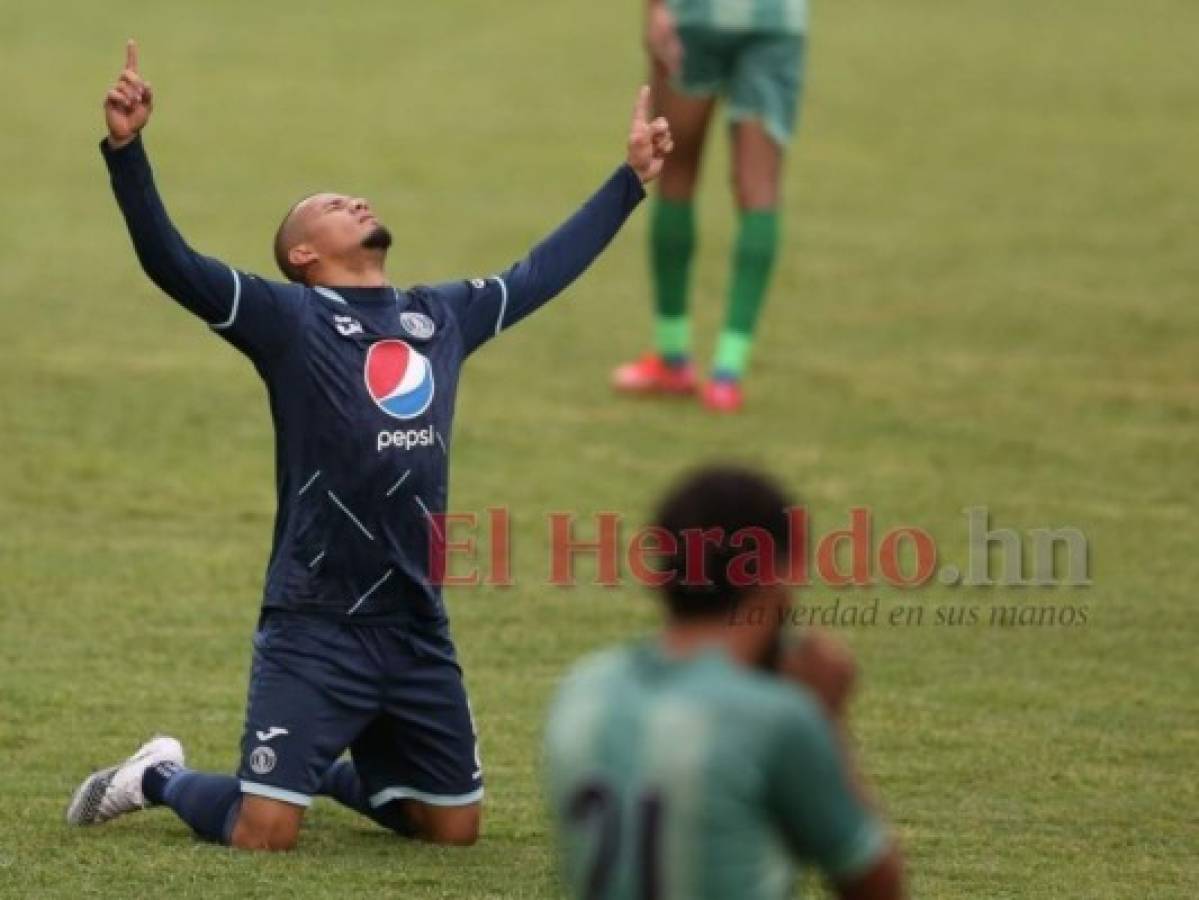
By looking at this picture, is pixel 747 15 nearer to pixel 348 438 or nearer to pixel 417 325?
pixel 417 325

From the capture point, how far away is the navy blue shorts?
5668 mm

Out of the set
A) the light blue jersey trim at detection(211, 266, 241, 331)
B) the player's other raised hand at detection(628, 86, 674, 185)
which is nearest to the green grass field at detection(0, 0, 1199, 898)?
the light blue jersey trim at detection(211, 266, 241, 331)

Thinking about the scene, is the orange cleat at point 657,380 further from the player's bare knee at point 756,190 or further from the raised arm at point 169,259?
the raised arm at point 169,259

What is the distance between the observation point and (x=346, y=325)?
18.9ft

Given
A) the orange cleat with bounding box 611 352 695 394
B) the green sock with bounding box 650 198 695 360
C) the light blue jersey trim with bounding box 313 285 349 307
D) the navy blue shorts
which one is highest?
the green sock with bounding box 650 198 695 360

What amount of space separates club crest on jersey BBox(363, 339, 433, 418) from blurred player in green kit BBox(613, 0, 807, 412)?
188 inches

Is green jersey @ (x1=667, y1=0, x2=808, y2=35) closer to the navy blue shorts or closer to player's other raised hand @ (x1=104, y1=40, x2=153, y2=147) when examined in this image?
the navy blue shorts

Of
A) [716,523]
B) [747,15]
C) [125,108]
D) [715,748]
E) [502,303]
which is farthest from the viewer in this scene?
[747,15]

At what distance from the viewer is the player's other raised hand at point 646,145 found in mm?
5922

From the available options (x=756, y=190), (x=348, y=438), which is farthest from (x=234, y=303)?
(x=756, y=190)

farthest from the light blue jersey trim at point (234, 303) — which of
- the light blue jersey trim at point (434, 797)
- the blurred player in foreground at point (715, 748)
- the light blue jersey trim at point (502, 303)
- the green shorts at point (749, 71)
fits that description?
the green shorts at point (749, 71)

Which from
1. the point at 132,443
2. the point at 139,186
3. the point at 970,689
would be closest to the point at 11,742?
the point at 139,186

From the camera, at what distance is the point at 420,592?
5758mm

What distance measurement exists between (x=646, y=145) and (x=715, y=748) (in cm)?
284
